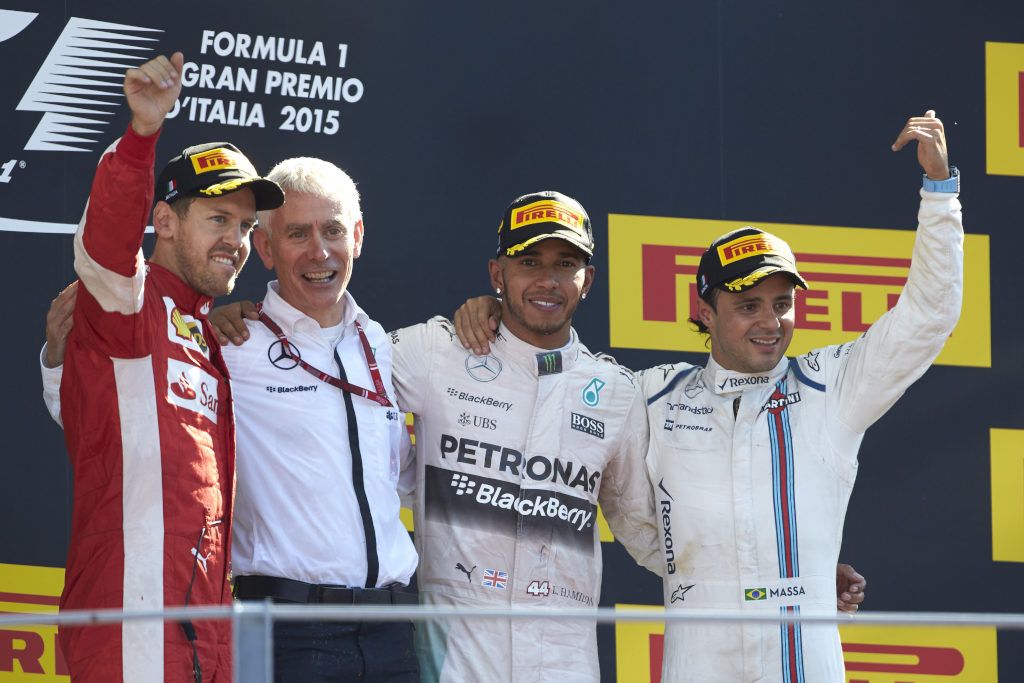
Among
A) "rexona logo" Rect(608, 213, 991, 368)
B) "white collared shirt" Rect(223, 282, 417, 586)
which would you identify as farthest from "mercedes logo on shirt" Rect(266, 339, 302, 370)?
"rexona logo" Rect(608, 213, 991, 368)

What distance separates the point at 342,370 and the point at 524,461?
1.23ft

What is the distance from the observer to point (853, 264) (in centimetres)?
352

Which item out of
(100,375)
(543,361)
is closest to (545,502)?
(543,361)

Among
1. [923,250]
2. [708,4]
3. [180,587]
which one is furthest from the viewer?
[708,4]

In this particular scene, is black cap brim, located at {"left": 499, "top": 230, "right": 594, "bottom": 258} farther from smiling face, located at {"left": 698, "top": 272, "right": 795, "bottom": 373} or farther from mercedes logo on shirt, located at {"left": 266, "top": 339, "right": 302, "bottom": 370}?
mercedes logo on shirt, located at {"left": 266, "top": 339, "right": 302, "bottom": 370}

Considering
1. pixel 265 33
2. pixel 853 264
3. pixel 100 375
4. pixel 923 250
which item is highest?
pixel 265 33

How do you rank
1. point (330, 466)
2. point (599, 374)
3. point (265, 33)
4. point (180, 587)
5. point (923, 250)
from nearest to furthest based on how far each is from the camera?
point (180, 587), point (330, 466), point (923, 250), point (599, 374), point (265, 33)

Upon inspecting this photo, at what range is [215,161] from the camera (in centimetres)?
243

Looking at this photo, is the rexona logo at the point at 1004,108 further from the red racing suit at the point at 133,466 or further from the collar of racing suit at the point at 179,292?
the red racing suit at the point at 133,466

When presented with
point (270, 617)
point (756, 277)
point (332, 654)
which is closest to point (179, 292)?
point (332, 654)

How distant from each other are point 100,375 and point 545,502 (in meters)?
0.86

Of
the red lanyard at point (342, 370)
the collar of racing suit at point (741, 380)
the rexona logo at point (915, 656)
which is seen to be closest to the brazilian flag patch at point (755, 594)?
the collar of racing suit at point (741, 380)

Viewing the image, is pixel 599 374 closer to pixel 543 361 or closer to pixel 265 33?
pixel 543 361

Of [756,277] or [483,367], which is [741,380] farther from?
[483,367]
